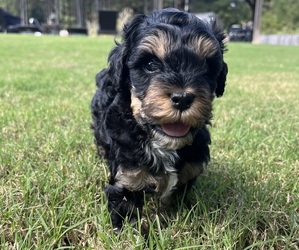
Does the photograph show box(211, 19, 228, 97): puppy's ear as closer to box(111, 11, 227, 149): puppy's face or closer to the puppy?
the puppy

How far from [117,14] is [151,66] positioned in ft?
118

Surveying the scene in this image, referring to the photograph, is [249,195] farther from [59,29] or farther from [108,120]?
[59,29]

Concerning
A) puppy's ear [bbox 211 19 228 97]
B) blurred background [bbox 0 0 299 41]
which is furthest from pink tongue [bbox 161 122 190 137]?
blurred background [bbox 0 0 299 41]

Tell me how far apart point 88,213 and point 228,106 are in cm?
384

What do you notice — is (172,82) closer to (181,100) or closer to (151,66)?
(181,100)

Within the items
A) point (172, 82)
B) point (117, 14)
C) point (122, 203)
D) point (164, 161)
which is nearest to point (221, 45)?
point (172, 82)

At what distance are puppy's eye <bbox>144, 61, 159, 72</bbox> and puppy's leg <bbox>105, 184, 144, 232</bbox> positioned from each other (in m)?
0.70

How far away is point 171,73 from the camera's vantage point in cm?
213

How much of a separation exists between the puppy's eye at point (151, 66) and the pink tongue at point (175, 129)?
32 centimetres

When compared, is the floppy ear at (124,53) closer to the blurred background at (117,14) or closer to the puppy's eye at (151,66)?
the puppy's eye at (151,66)

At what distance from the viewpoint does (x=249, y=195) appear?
258 centimetres

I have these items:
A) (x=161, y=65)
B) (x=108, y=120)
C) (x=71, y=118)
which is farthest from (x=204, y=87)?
(x=71, y=118)

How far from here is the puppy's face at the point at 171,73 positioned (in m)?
2.04

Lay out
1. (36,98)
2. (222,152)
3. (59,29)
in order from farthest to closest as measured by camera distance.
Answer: (59,29) → (36,98) → (222,152)
